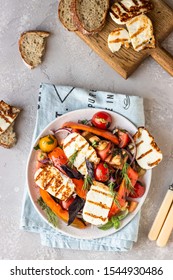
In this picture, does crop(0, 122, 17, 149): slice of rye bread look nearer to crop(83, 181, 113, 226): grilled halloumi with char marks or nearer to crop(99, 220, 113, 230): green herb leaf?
crop(83, 181, 113, 226): grilled halloumi with char marks

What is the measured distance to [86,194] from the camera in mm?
3168

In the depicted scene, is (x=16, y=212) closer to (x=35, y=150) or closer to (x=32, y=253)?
(x=32, y=253)

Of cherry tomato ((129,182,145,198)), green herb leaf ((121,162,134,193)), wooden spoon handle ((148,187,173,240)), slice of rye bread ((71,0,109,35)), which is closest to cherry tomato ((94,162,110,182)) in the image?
green herb leaf ((121,162,134,193))

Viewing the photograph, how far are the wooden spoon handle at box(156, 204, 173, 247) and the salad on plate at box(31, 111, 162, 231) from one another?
24 centimetres

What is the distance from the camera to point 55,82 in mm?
3412

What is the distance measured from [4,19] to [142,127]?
4.27 ft

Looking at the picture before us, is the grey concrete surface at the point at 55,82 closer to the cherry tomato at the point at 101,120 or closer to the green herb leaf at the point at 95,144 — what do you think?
the cherry tomato at the point at 101,120

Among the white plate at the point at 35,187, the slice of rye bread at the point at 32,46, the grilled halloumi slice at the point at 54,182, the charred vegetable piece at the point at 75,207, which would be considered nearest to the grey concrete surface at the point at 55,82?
the slice of rye bread at the point at 32,46

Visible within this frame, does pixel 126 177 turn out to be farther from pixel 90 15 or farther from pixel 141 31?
pixel 90 15

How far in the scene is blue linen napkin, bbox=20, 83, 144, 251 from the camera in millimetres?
3266

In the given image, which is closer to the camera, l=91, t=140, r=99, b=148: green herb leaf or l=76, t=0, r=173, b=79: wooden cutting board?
l=91, t=140, r=99, b=148: green herb leaf

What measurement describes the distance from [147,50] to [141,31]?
0.45 feet

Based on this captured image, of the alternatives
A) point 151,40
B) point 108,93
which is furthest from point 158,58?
point 108,93

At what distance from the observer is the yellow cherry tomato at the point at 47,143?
3168 mm
